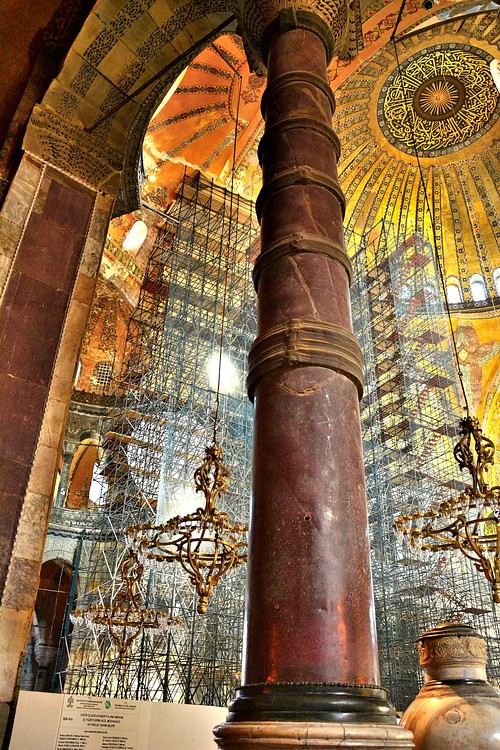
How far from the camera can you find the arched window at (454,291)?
1855 cm

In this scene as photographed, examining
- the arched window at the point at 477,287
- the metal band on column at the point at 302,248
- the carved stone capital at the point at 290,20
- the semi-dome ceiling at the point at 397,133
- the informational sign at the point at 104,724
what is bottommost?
the informational sign at the point at 104,724

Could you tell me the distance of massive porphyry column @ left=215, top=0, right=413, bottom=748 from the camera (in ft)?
6.16

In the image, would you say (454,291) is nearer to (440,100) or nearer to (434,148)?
(434,148)

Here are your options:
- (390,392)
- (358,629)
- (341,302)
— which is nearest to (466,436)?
(341,302)

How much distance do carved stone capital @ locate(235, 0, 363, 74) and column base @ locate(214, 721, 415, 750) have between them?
394 cm

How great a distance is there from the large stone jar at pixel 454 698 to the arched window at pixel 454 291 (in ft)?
56.6

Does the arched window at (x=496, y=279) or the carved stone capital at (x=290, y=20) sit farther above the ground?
the arched window at (x=496, y=279)

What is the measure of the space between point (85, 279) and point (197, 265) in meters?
11.0

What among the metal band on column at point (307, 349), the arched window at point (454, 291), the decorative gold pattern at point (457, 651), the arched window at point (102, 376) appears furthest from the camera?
the arched window at point (454, 291)

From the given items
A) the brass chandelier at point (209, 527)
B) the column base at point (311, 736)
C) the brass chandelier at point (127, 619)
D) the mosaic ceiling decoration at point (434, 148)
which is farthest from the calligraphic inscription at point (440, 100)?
the column base at point (311, 736)

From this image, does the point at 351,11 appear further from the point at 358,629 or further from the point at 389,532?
the point at 389,532

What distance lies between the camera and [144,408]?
49.0 ft

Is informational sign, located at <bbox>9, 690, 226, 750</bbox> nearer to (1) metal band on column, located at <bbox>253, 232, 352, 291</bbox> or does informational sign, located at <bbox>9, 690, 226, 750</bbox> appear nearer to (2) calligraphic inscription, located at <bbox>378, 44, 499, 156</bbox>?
(1) metal band on column, located at <bbox>253, 232, 352, 291</bbox>

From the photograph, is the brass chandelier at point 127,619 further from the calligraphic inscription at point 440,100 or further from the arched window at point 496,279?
the arched window at point 496,279
